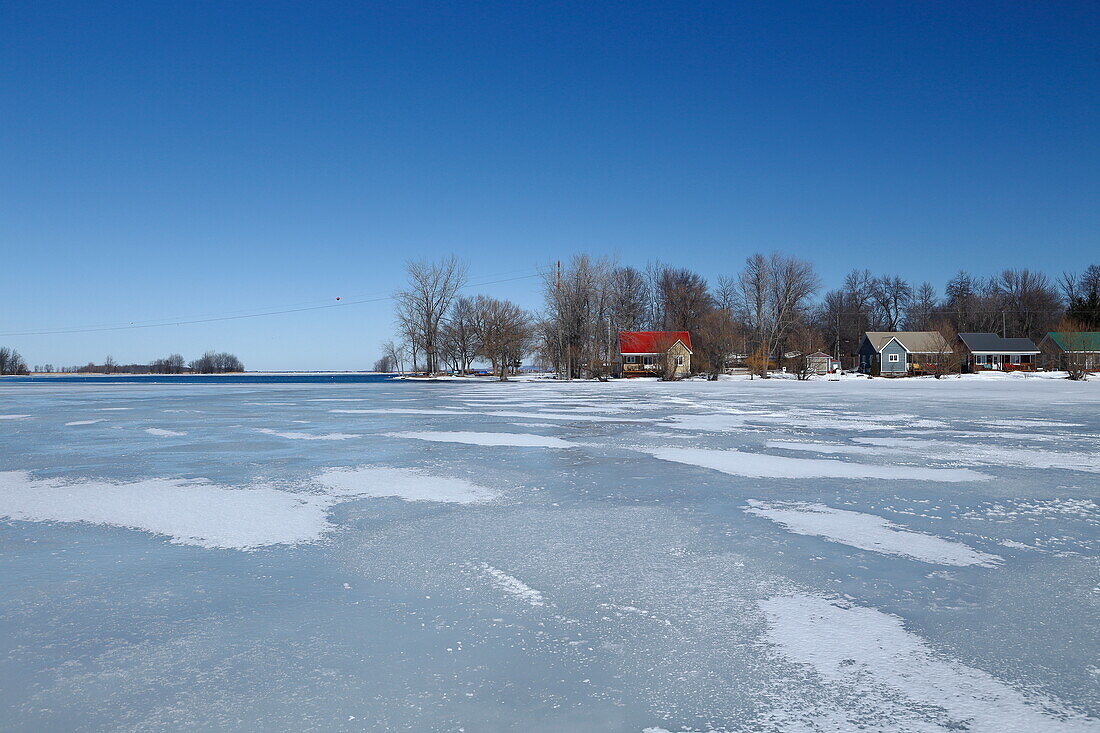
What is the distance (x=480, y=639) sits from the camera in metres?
3.08

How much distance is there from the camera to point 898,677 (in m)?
2.66

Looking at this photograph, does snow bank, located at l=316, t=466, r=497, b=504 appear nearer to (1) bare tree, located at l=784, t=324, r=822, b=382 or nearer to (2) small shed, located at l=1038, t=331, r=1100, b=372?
(1) bare tree, located at l=784, t=324, r=822, b=382

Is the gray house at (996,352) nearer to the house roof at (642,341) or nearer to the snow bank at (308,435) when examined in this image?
the house roof at (642,341)

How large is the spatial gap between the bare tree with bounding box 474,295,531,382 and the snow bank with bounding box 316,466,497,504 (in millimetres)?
46784

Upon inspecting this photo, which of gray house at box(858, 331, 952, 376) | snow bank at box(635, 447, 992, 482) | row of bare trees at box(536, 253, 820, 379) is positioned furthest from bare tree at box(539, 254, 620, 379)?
snow bank at box(635, 447, 992, 482)

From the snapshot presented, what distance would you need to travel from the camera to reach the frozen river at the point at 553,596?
2484mm

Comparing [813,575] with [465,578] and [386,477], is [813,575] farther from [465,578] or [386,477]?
[386,477]

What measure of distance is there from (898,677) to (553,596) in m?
1.68

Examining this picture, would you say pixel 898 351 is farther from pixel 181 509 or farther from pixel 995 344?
pixel 181 509

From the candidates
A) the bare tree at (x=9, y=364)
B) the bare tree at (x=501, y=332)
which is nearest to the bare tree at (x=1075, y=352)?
the bare tree at (x=501, y=332)

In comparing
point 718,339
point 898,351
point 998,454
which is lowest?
point 998,454

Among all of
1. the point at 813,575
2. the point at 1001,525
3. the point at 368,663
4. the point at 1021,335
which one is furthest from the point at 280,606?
the point at 1021,335

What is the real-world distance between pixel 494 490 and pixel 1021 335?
289 ft

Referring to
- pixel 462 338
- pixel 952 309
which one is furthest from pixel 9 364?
pixel 952 309
